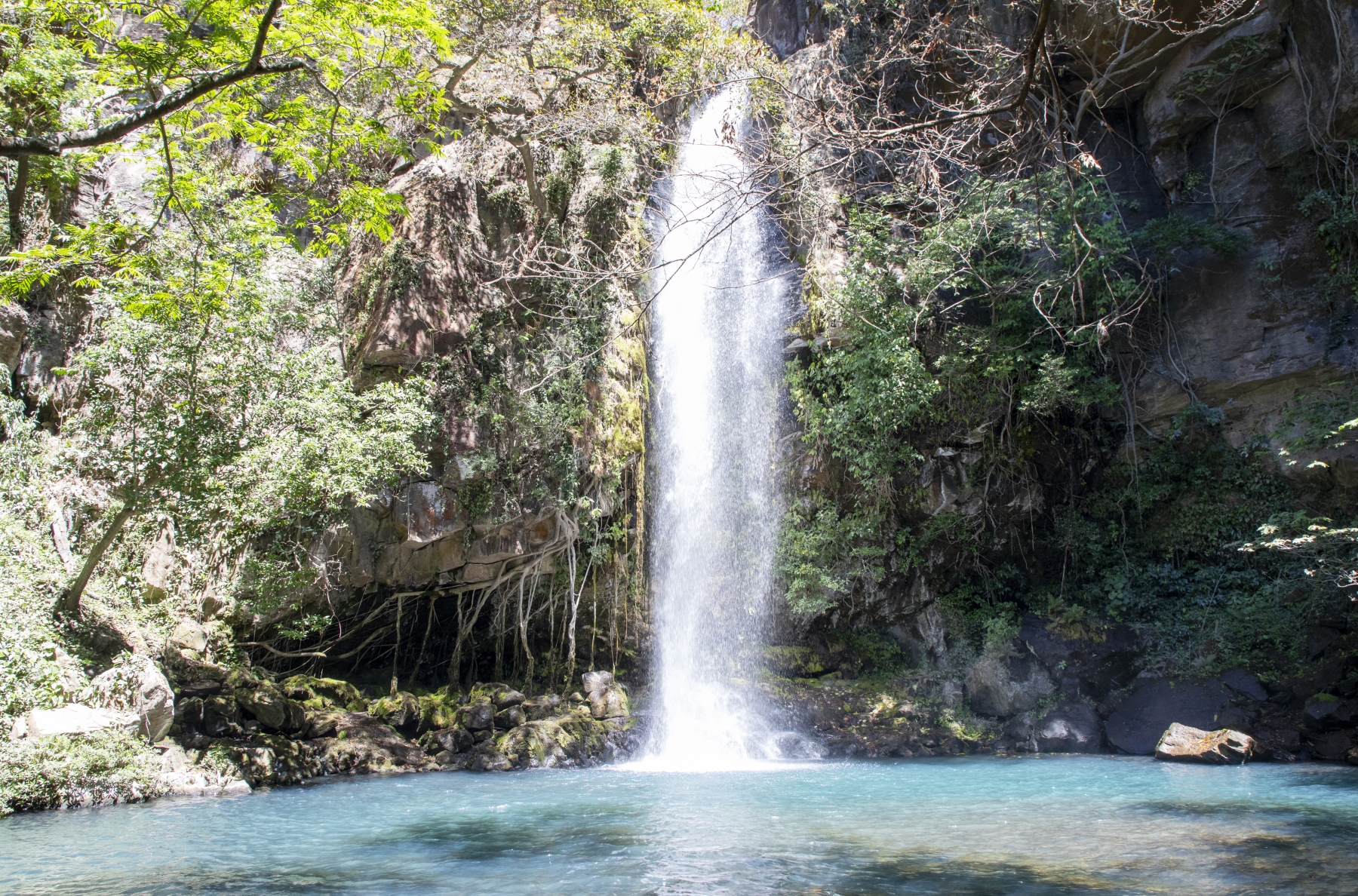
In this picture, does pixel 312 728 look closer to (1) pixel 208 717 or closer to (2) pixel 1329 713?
(1) pixel 208 717

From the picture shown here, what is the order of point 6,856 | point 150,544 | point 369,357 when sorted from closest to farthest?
point 6,856
point 150,544
point 369,357

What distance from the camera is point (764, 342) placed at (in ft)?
46.1

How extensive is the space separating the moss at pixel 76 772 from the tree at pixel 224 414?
1.99 m

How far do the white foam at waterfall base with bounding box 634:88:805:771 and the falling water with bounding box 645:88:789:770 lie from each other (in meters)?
0.02

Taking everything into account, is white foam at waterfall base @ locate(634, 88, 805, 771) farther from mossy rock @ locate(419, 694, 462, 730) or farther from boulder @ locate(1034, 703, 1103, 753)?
boulder @ locate(1034, 703, 1103, 753)

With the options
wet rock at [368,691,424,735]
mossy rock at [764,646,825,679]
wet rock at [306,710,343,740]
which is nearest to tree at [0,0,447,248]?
wet rock at [306,710,343,740]

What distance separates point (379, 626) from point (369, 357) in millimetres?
5082

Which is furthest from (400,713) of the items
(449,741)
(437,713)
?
(449,741)

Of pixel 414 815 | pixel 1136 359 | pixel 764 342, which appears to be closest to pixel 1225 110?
pixel 1136 359

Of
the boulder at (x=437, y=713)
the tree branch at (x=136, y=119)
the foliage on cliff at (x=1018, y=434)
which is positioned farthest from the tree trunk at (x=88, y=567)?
the foliage on cliff at (x=1018, y=434)

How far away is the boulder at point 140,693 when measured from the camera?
27.4 feet

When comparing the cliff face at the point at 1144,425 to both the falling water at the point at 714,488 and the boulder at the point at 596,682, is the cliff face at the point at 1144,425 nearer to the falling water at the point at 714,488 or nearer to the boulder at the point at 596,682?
the falling water at the point at 714,488

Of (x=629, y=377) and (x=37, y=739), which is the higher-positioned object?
(x=629, y=377)

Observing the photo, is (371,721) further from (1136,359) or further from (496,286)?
(1136,359)
